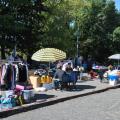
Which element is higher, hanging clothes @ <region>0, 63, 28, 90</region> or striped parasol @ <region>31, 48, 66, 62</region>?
striped parasol @ <region>31, 48, 66, 62</region>

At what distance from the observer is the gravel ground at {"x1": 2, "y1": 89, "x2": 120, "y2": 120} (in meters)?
14.3

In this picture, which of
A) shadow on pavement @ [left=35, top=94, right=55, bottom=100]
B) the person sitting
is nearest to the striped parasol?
the person sitting

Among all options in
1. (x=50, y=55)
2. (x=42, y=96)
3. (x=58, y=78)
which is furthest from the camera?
(x=50, y=55)

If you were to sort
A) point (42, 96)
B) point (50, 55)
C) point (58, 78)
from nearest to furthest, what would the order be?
point (42, 96) < point (58, 78) < point (50, 55)

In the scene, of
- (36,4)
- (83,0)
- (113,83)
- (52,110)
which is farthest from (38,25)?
(52,110)

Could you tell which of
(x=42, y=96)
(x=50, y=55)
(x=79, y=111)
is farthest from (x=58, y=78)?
(x=79, y=111)

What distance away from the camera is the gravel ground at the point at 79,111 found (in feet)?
46.9

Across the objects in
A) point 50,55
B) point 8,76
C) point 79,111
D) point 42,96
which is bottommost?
point 79,111

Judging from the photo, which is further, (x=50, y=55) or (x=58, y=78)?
(x=50, y=55)

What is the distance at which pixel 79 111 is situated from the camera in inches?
625

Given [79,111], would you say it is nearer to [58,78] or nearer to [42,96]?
[42,96]

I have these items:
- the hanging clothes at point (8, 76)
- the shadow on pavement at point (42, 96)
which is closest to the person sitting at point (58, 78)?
the shadow on pavement at point (42, 96)

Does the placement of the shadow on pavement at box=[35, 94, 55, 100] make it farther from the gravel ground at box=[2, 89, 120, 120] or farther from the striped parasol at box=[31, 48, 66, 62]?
the striped parasol at box=[31, 48, 66, 62]

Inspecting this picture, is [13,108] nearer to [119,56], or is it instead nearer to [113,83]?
[113,83]
